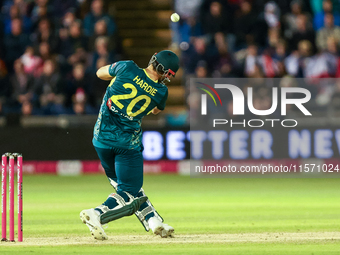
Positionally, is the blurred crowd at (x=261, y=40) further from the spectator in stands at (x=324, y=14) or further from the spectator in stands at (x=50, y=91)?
the spectator in stands at (x=50, y=91)

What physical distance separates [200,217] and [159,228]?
7.19 ft

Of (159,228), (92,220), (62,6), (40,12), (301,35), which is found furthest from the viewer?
(62,6)

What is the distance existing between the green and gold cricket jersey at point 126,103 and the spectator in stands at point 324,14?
10.9 meters

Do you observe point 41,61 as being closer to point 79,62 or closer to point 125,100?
point 79,62

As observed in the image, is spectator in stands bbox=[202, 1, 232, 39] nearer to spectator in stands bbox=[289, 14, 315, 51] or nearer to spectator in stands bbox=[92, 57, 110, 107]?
spectator in stands bbox=[289, 14, 315, 51]

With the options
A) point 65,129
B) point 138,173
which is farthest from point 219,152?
point 138,173

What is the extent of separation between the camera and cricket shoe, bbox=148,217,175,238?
7900 millimetres

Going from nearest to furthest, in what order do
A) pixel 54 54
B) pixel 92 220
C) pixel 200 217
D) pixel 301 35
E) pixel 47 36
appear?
Result: pixel 92 220
pixel 200 217
pixel 54 54
pixel 47 36
pixel 301 35

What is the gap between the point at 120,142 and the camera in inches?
305

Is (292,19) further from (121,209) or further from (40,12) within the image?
(121,209)

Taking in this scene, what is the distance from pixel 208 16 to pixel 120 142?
10.5 m

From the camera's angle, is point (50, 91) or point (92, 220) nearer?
point (92, 220)

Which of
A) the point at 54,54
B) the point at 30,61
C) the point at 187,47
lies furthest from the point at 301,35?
the point at 30,61

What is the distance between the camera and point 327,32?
1753 centimetres
